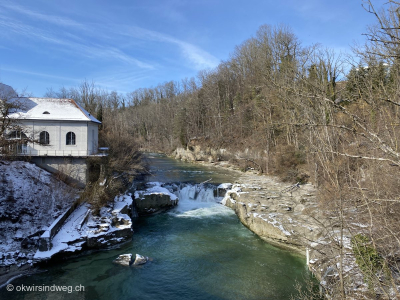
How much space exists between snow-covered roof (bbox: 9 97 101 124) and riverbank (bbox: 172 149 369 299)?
12392 mm

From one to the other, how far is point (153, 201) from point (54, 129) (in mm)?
8563

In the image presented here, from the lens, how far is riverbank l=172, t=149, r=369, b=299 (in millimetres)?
8125

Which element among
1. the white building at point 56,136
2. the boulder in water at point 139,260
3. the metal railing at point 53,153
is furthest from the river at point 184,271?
the metal railing at point 53,153

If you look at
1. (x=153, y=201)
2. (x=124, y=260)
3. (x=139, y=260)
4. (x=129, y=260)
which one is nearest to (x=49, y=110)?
(x=153, y=201)

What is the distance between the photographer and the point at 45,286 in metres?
9.27

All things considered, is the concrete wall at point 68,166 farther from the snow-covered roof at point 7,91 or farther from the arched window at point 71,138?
the snow-covered roof at point 7,91

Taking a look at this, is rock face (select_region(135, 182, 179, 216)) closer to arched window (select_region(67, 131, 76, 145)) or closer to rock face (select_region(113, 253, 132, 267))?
arched window (select_region(67, 131, 76, 145))

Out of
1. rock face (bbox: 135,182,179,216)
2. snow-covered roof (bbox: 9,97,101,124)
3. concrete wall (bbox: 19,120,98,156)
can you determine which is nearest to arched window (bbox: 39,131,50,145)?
concrete wall (bbox: 19,120,98,156)

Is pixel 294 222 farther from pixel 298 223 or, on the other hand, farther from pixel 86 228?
pixel 86 228

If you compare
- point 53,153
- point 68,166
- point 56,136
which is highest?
point 56,136

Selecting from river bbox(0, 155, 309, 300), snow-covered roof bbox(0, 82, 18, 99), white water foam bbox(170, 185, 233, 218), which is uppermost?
snow-covered roof bbox(0, 82, 18, 99)

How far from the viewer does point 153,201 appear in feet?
58.4

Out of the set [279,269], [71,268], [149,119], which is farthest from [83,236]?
[149,119]

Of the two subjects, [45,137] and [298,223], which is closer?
[298,223]
